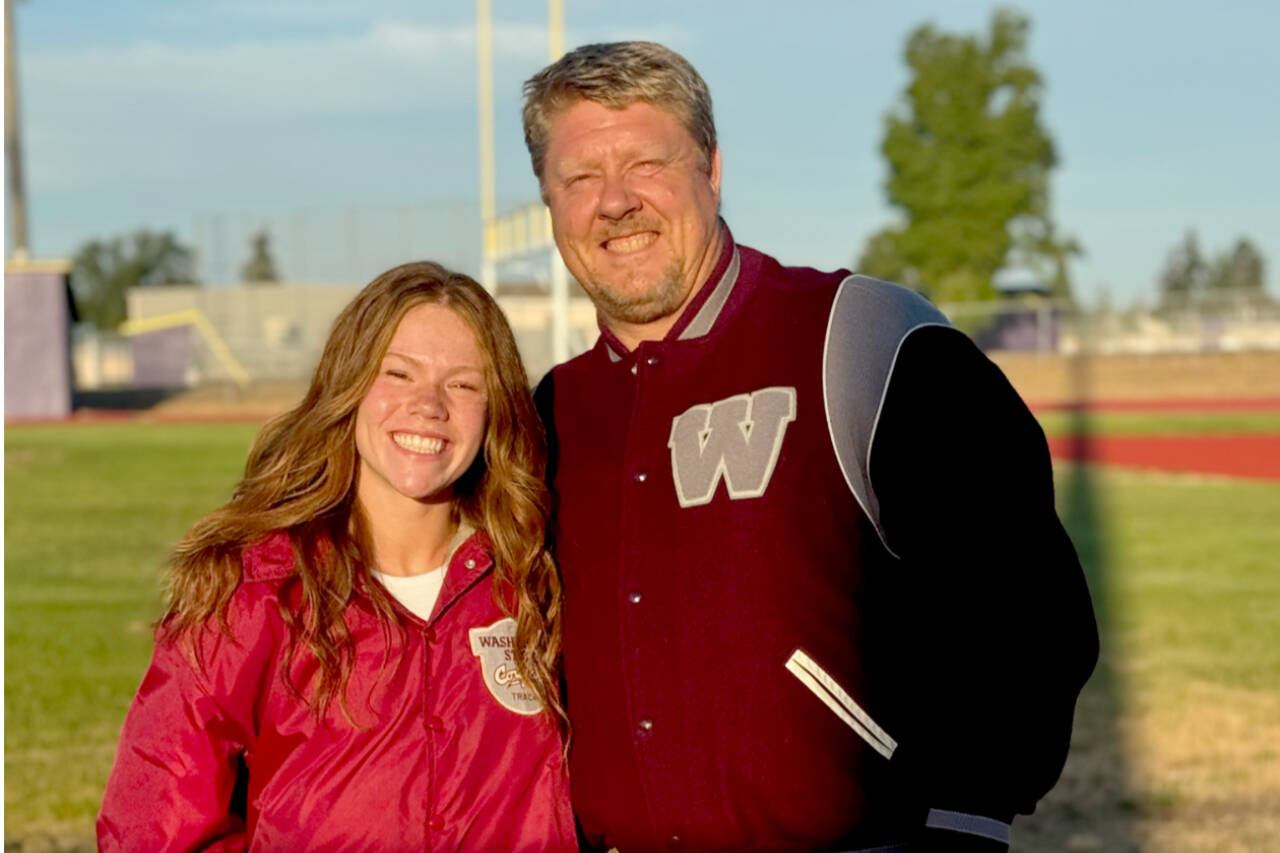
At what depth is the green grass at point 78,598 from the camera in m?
6.36

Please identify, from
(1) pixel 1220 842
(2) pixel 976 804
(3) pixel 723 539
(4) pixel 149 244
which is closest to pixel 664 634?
(3) pixel 723 539

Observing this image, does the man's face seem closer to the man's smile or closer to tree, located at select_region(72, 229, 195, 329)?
the man's smile

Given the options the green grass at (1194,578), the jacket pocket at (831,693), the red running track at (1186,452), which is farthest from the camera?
the red running track at (1186,452)

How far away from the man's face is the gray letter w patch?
267mm

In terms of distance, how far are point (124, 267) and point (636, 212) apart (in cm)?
9988

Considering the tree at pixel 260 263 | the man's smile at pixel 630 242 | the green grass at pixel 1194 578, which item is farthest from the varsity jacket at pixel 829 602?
the tree at pixel 260 263

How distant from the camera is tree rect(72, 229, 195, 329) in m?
96.6

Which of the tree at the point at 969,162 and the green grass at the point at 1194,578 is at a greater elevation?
the tree at the point at 969,162

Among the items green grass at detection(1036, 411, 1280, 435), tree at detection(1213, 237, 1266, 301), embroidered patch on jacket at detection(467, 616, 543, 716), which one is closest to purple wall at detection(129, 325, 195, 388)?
green grass at detection(1036, 411, 1280, 435)

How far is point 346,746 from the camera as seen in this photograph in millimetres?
2521

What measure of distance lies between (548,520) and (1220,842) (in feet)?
11.7

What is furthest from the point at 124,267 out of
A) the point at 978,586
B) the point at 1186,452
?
the point at 978,586

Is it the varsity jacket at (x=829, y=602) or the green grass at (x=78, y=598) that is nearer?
the varsity jacket at (x=829, y=602)

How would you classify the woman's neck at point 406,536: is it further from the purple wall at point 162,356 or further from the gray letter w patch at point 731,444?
the purple wall at point 162,356
